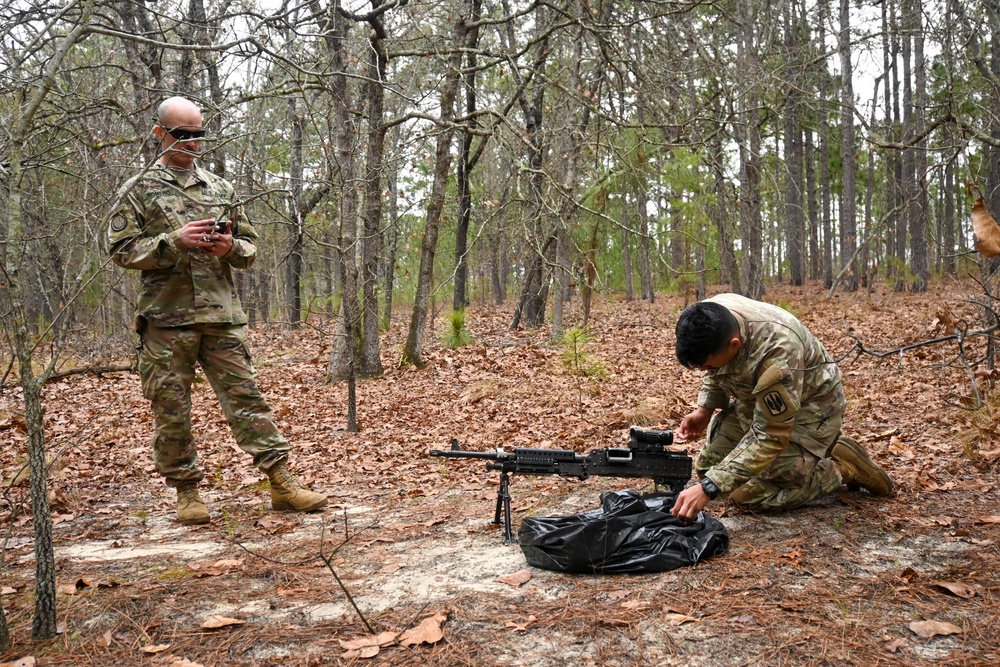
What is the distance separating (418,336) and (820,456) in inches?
276

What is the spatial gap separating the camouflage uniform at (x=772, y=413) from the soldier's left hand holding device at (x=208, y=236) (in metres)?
2.84

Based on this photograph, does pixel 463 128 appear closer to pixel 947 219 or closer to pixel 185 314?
pixel 185 314

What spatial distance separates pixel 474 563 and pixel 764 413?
5.30 ft

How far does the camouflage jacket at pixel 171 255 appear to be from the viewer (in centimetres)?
407

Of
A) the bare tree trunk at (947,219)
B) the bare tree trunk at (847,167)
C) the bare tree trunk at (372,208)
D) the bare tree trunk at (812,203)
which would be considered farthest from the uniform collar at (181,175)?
the bare tree trunk at (812,203)

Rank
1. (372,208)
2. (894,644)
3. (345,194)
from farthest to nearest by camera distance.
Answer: (372,208) < (345,194) < (894,644)

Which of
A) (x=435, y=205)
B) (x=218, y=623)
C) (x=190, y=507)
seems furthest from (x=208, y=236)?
(x=435, y=205)

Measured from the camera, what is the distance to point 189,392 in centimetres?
438

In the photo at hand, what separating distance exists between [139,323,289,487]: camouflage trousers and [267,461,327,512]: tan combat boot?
0.29ft

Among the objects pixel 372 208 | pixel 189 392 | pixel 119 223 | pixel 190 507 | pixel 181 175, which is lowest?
pixel 190 507

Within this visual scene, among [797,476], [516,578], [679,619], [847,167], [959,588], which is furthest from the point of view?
[847,167]

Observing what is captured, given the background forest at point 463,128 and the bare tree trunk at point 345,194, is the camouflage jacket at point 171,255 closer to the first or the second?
the background forest at point 463,128

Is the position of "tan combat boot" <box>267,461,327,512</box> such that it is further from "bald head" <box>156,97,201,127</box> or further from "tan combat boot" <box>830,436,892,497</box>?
"tan combat boot" <box>830,436,892,497</box>

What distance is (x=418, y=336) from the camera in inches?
401
